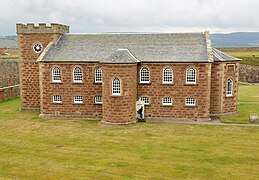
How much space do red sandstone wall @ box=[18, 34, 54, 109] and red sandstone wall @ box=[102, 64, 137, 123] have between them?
33.8 feet

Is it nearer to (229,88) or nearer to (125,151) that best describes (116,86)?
(125,151)

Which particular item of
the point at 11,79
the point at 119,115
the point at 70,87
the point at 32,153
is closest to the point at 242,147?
the point at 119,115

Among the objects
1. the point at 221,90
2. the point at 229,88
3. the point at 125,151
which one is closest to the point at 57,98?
the point at 125,151

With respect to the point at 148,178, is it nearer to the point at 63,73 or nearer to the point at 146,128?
the point at 146,128

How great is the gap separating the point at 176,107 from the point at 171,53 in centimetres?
570

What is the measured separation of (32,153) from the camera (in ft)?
79.1

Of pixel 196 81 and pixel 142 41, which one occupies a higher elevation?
pixel 142 41

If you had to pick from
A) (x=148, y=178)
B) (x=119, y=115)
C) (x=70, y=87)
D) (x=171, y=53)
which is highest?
(x=171, y=53)

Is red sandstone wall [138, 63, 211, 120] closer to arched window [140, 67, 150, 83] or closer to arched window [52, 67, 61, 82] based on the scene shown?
arched window [140, 67, 150, 83]

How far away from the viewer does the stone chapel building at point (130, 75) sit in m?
33.0

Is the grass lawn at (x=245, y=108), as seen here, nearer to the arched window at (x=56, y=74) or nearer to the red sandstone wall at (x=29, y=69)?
the arched window at (x=56, y=74)

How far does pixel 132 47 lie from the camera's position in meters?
36.7

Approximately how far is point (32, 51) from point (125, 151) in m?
20.8

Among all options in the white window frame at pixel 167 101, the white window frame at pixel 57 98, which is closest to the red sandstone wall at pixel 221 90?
the white window frame at pixel 167 101
